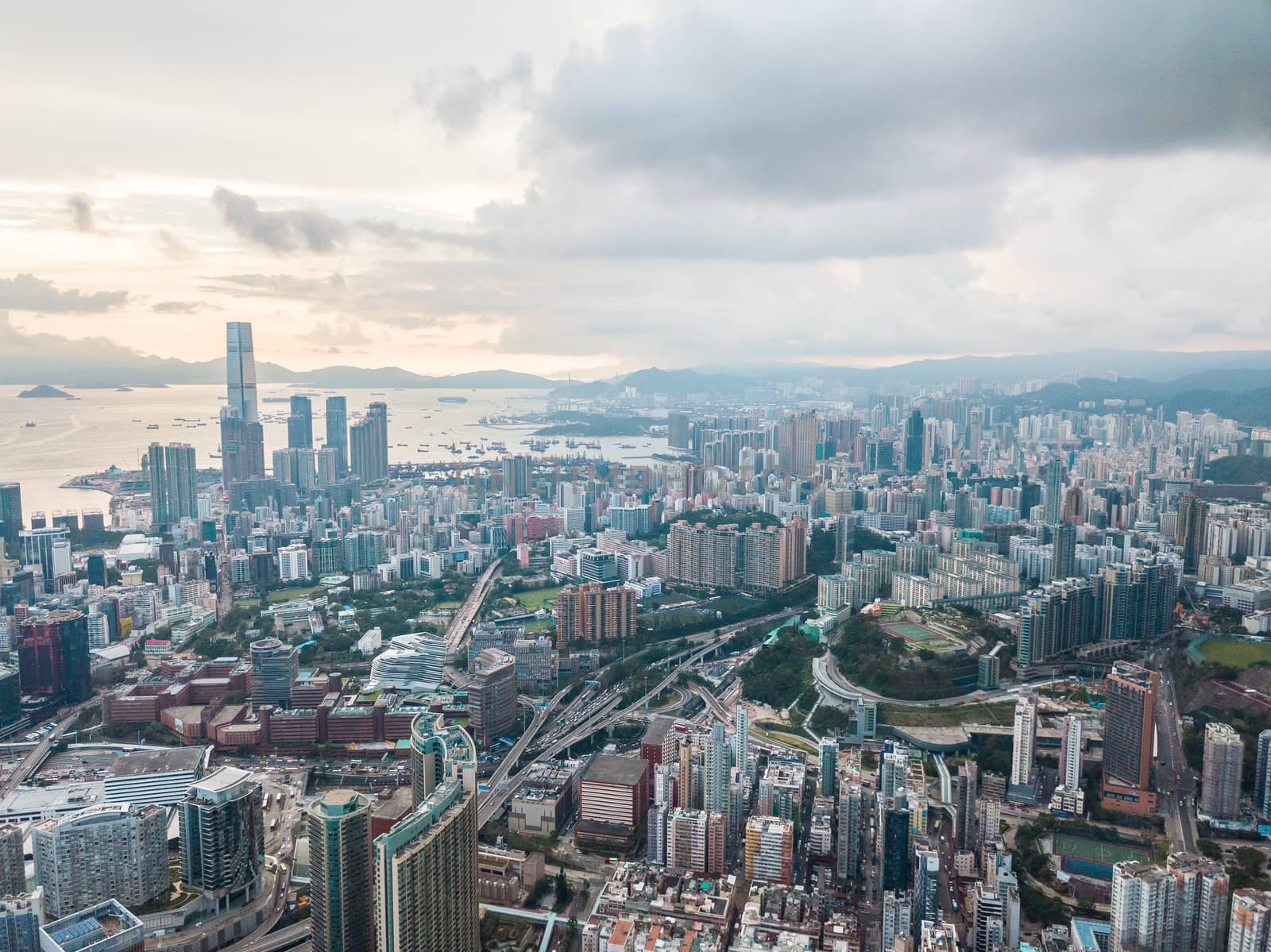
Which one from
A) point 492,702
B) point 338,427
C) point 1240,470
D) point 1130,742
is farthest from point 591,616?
point 338,427

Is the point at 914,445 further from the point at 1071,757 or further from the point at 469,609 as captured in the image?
the point at 1071,757

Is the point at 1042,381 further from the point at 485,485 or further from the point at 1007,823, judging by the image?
the point at 1007,823

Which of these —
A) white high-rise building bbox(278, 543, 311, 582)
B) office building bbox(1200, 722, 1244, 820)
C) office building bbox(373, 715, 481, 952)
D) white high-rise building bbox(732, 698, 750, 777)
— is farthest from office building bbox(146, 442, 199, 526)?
office building bbox(1200, 722, 1244, 820)

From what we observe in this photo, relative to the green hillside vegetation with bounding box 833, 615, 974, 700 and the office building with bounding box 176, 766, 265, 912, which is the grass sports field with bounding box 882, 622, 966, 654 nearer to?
the green hillside vegetation with bounding box 833, 615, 974, 700

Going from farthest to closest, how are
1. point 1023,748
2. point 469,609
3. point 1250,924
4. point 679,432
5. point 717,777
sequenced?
point 679,432, point 469,609, point 1023,748, point 717,777, point 1250,924

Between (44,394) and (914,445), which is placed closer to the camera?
(44,394)

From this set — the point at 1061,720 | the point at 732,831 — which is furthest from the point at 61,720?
the point at 1061,720
